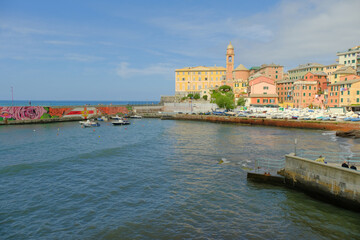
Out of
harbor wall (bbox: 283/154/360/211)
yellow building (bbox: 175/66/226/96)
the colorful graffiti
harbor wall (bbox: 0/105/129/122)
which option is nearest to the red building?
yellow building (bbox: 175/66/226/96)

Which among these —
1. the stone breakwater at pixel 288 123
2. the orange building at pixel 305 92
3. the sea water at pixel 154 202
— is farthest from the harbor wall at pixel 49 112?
the orange building at pixel 305 92

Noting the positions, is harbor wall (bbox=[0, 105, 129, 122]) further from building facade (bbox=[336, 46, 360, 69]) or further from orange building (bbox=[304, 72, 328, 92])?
building facade (bbox=[336, 46, 360, 69])

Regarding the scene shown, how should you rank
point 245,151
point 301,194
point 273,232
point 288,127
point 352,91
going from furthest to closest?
point 352,91 < point 288,127 < point 245,151 < point 301,194 < point 273,232

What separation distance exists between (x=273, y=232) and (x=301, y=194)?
6134 millimetres

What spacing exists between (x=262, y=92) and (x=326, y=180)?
285ft

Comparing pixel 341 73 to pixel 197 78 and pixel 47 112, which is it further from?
pixel 47 112

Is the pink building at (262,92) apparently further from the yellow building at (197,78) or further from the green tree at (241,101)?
the yellow building at (197,78)

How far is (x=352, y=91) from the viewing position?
73.6 metres

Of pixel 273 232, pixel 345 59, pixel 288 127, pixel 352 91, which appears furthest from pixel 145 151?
pixel 345 59

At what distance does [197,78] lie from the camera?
142375 mm

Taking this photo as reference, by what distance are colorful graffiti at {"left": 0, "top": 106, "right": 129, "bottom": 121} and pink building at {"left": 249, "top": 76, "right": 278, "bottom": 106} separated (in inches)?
2191

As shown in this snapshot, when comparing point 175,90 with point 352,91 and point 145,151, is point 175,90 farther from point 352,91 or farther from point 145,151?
point 145,151

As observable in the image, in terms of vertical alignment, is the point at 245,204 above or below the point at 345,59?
below

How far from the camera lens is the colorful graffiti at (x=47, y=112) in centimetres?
7406
